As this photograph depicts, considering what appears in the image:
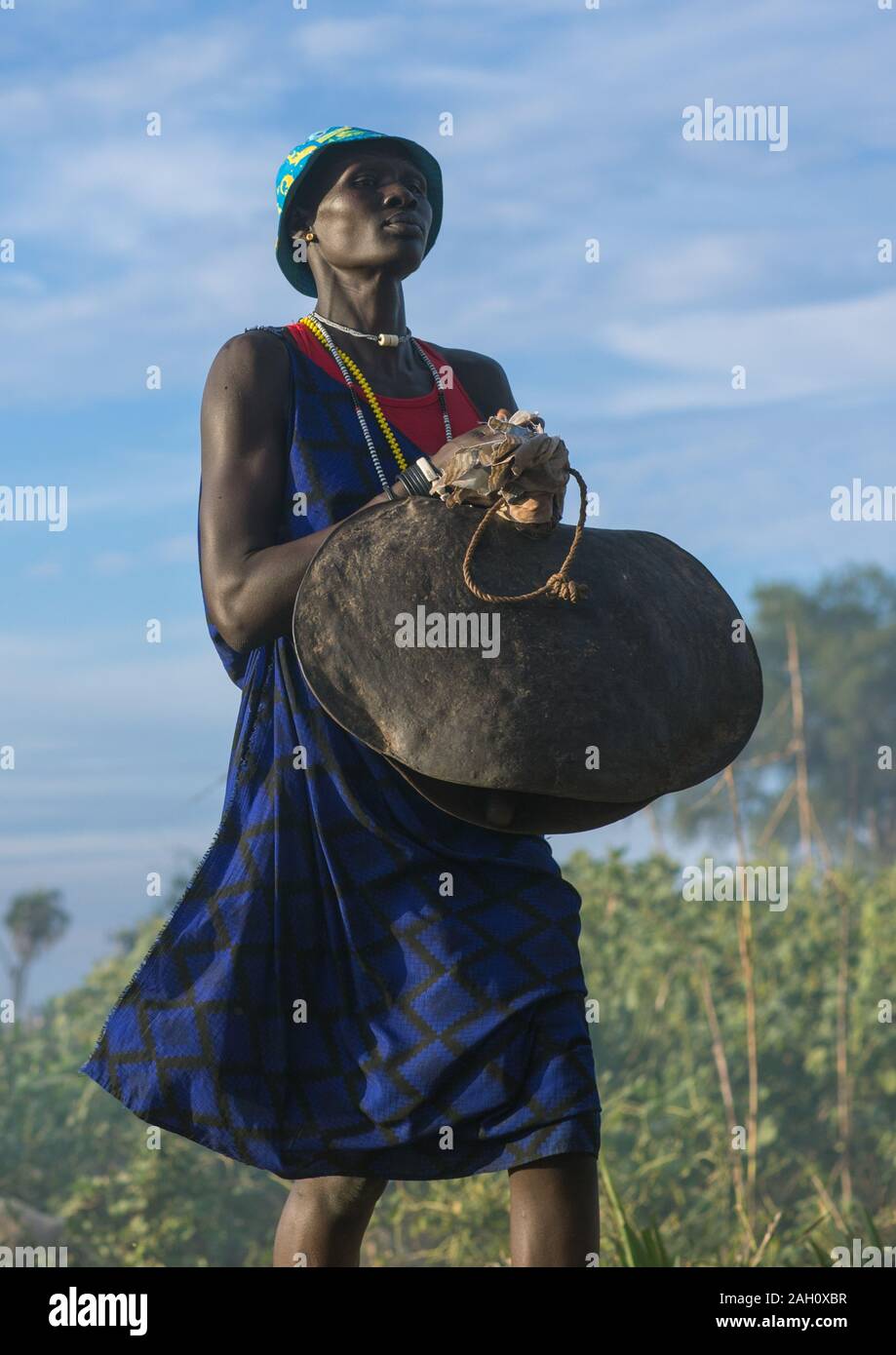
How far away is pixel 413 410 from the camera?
2611mm

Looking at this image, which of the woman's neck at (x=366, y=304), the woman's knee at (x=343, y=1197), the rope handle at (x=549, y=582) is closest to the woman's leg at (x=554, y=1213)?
the woman's knee at (x=343, y=1197)

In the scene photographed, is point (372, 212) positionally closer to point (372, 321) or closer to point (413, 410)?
point (372, 321)

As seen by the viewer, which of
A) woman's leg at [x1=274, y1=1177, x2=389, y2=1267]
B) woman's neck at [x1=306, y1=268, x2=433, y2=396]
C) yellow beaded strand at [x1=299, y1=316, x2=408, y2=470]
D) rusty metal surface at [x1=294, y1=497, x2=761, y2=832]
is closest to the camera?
rusty metal surface at [x1=294, y1=497, x2=761, y2=832]

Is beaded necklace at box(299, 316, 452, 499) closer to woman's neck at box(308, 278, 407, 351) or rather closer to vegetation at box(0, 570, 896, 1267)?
woman's neck at box(308, 278, 407, 351)

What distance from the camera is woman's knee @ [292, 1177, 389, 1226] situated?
95.0 inches

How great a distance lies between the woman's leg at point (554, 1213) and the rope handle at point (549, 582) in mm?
782

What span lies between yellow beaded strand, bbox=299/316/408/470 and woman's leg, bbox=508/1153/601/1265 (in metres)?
1.08

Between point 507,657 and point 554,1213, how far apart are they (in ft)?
2.56

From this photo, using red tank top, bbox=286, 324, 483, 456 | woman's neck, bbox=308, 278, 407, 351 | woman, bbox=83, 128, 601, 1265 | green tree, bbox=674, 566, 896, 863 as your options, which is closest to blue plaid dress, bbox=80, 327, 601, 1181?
woman, bbox=83, 128, 601, 1265

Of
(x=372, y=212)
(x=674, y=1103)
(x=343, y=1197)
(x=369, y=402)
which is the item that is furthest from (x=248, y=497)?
(x=674, y=1103)

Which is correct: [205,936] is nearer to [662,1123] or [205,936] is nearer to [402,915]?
[402,915]

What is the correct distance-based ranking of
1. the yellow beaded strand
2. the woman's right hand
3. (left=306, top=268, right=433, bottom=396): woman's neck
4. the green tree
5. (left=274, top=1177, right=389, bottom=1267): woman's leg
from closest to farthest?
the woman's right hand
(left=274, top=1177, right=389, bottom=1267): woman's leg
the yellow beaded strand
(left=306, top=268, right=433, bottom=396): woman's neck
the green tree

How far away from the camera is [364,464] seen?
2500mm

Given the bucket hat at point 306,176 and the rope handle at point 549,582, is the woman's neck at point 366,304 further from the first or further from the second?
the rope handle at point 549,582
